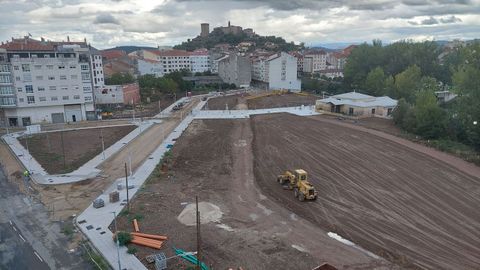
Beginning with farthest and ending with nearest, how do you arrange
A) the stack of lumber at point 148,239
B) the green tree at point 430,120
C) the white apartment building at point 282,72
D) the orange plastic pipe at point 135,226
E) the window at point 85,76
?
the white apartment building at point 282,72 < the window at point 85,76 < the green tree at point 430,120 < the orange plastic pipe at point 135,226 < the stack of lumber at point 148,239

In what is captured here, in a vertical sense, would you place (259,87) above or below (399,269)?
above

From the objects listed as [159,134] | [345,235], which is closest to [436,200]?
[345,235]

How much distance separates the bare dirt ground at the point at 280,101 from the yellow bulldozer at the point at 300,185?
3477 centimetres

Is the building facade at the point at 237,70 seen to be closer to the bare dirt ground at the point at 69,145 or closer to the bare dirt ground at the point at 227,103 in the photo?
the bare dirt ground at the point at 227,103

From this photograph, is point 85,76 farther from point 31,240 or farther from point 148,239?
point 148,239

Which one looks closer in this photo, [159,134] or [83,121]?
[159,134]

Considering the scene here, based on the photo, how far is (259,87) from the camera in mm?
86000

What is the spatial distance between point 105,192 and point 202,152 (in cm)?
1042

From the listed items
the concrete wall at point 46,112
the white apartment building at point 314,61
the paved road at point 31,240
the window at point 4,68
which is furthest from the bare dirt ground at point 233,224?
the white apartment building at point 314,61

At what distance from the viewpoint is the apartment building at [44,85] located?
42.2 meters

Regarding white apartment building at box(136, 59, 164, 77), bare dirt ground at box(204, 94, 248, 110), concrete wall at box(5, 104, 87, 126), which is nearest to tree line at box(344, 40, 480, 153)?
bare dirt ground at box(204, 94, 248, 110)

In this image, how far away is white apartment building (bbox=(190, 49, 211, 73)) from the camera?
109m

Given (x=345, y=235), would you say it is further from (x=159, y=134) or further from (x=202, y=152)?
(x=159, y=134)

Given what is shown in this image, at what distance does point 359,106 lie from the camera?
48.1 m
